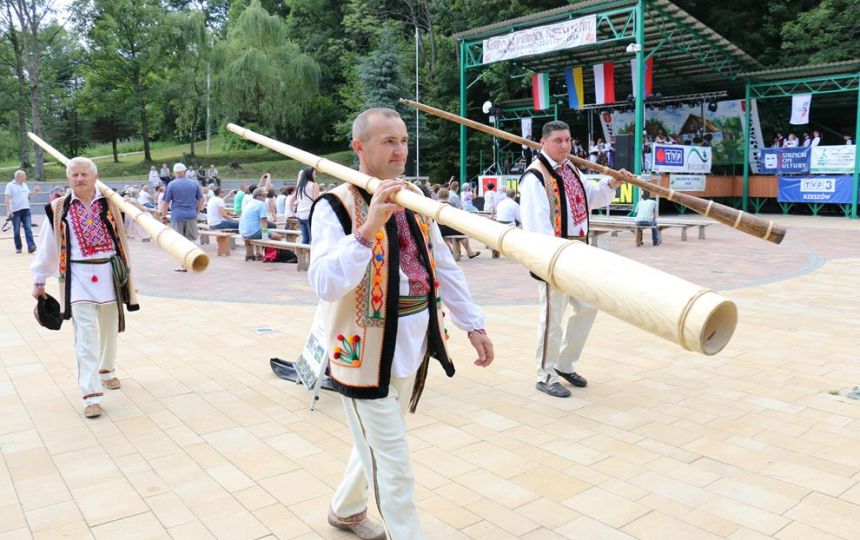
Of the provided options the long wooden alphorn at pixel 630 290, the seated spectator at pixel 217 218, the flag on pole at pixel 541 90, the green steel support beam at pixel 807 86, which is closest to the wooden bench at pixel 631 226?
the seated spectator at pixel 217 218

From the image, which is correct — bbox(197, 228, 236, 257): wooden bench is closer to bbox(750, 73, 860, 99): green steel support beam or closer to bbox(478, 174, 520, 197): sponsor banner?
bbox(478, 174, 520, 197): sponsor banner

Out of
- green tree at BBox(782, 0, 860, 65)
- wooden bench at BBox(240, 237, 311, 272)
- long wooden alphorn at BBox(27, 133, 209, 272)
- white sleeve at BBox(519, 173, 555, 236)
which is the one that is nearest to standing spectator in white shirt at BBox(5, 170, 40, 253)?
wooden bench at BBox(240, 237, 311, 272)

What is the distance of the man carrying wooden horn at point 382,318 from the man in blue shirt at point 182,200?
10.8 m

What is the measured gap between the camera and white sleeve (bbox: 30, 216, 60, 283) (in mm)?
5177

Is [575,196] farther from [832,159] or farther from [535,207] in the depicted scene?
[832,159]

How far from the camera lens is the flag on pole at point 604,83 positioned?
976 inches

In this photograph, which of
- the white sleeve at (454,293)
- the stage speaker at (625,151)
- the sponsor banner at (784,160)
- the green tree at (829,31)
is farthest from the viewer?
the green tree at (829,31)

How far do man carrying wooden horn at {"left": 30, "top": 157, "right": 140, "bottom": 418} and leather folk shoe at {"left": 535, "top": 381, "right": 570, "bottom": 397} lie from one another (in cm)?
319

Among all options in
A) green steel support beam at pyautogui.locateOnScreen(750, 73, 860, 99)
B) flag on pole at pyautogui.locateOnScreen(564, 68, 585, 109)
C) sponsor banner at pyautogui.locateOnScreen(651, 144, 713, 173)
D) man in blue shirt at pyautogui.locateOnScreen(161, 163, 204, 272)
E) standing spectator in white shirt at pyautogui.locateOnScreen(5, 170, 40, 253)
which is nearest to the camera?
man in blue shirt at pyautogui.locateOnScreen(161, 163, 204, 272)

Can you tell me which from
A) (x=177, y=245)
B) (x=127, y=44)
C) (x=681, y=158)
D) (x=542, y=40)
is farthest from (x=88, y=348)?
(x=127, y=44)

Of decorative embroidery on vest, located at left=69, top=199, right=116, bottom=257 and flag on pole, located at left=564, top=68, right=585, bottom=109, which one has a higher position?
flag on pole, located at left=564, top=68, right=585, bottom=109

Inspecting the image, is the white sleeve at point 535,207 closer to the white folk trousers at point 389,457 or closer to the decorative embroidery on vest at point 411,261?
the decorative embroidery on vest at point 411,261

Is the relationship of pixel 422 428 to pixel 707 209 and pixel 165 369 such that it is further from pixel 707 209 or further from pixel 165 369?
pixel 165 369

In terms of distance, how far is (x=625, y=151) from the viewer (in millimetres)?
22219
